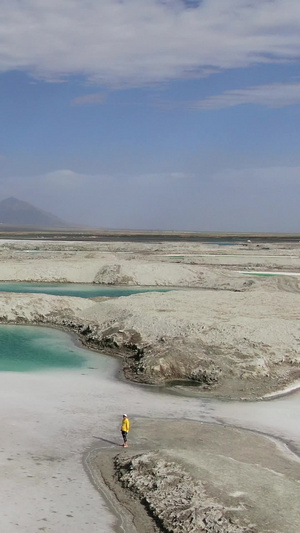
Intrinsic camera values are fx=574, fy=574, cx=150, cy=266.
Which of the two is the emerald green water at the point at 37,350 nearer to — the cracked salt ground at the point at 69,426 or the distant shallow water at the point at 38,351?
the distant shallow water at the point at 38,351

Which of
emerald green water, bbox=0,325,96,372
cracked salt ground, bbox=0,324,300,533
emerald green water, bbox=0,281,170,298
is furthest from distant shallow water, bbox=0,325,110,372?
emerald green water, bbox=0,281,170,298

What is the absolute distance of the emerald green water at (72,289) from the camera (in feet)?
161

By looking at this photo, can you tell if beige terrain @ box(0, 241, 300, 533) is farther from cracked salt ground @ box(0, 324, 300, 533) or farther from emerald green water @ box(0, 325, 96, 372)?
emerald green water @ box(0, 325, 96, 372)

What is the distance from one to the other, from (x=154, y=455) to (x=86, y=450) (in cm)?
253

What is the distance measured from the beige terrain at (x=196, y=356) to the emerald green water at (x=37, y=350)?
4.50 feet

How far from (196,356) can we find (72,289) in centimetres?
2598

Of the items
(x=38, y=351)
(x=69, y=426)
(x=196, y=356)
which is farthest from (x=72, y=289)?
(x=69, y=426)

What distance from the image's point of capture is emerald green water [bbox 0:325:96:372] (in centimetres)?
2830

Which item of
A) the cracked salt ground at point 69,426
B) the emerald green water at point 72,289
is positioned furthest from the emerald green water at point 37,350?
the emerald green water at point 72,289

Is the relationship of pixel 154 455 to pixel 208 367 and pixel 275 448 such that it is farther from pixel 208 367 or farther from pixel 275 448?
pixel 208 367

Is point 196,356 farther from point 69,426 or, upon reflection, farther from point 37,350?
point 37,350

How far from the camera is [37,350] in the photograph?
102 ft

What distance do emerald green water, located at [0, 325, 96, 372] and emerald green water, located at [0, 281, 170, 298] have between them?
13109 millimetres

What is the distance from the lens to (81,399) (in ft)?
76.3
